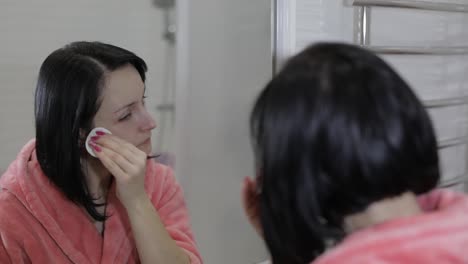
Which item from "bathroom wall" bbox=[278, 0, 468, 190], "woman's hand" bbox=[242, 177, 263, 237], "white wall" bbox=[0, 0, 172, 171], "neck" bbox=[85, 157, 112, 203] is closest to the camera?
"woman's hand" bbox=[242, 177, 263, 237]

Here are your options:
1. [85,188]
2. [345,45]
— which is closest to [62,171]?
[85,188]

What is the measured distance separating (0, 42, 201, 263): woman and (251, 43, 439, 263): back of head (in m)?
0.39

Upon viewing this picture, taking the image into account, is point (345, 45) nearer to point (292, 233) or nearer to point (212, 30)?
point (292, 233)

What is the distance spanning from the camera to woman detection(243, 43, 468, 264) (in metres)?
0.49

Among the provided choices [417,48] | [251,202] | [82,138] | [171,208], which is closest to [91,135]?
[82,138]

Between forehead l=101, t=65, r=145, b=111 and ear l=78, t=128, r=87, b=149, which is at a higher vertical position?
forehead l=101, t=65, r=145, b=111

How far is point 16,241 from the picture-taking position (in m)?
0.84

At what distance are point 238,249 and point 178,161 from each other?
304 mm

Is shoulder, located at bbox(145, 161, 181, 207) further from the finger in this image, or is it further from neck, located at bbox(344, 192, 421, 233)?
neck, located at bbox(344, 192, 421, 233)

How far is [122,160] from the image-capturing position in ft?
2.76

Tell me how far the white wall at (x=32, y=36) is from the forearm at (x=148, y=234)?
0.60 meters

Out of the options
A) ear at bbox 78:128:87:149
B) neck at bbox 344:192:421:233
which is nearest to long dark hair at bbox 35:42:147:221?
ear at bbox 78:128:87:149

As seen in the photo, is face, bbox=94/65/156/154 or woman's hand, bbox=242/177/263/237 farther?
face, bbox=94/65/156/154

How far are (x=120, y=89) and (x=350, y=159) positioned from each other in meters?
0.50
